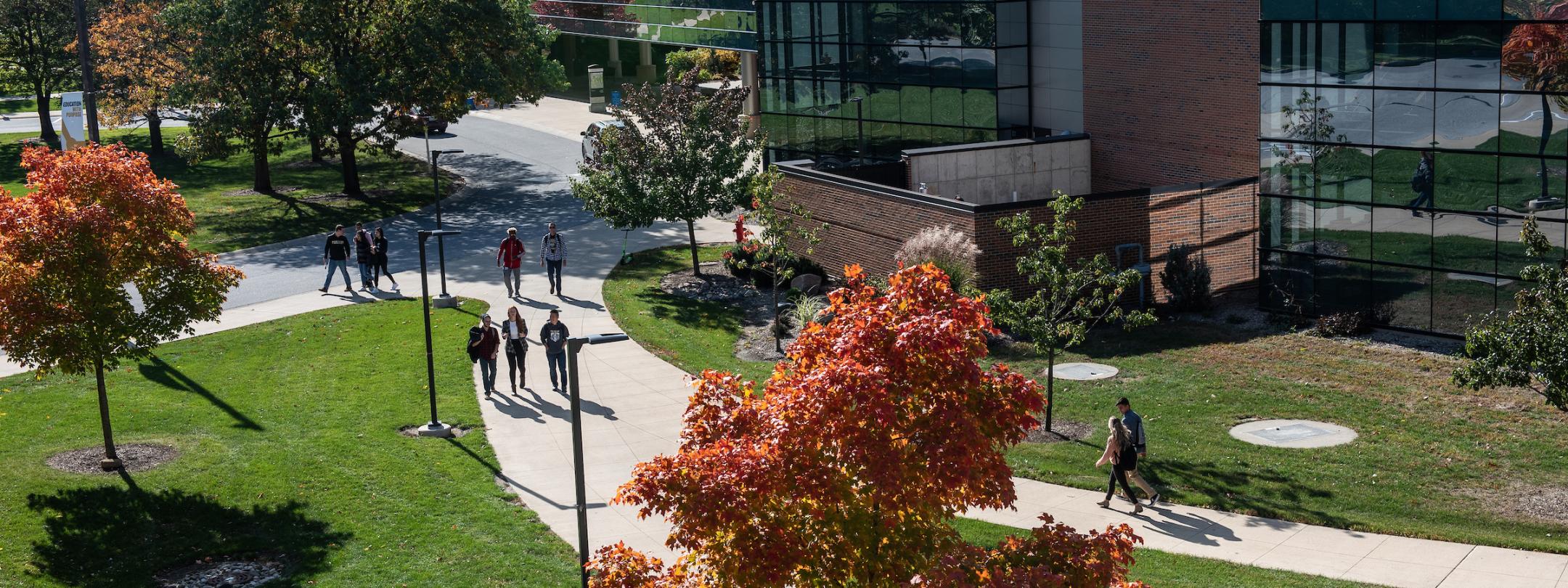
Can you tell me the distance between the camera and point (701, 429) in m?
9.86

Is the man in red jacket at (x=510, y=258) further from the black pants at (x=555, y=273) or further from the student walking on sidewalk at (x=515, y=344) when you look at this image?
the student walking on sidewalk at (x=515, y=344)

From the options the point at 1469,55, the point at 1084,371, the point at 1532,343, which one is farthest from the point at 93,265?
the point at 1469,55

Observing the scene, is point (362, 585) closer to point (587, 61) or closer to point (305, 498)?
point (305, 498)

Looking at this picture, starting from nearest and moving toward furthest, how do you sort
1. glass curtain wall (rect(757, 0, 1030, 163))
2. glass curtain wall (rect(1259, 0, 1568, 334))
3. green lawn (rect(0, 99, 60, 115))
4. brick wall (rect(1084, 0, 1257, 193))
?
glass curtain wall (rect(1259, 0, 1568, 334)), brick wall (rect(1084, 0, 1257, 193)), glass curtain wall (rect(757, 0, 1030, 163)), green lawn (rect(0, 99, 60, 115))

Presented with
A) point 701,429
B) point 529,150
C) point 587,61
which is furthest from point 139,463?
point 587,61

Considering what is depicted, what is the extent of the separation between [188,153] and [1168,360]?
30.1 metres

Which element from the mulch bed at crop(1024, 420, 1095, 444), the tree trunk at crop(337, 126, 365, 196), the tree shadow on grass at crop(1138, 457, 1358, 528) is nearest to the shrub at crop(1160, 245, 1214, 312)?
the mulch bed at crop(1024, 420, 1095, 444)

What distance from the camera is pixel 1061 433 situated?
2017 cm

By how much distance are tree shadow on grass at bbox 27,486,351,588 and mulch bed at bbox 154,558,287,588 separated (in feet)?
0.43

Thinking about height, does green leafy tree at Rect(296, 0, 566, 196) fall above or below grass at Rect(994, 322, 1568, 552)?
above

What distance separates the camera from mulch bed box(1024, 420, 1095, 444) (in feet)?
65.2

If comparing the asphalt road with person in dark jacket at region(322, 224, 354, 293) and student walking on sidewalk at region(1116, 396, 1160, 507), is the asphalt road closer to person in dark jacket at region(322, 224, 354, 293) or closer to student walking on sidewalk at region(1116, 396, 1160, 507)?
person in dark jacket at region(322, 224, 354, 293)

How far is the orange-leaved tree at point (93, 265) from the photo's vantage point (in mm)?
17781

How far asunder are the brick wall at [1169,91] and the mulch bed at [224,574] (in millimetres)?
20691
